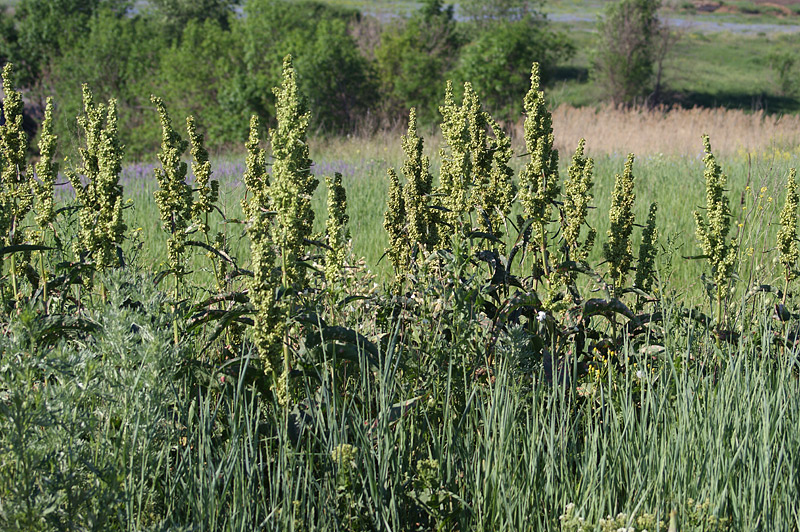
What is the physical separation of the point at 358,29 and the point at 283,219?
24.4 m

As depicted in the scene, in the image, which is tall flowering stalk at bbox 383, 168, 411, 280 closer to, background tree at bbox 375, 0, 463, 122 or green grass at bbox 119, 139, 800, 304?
green grass at bbox 119, 139, 800, 304

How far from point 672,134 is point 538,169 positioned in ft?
39.6

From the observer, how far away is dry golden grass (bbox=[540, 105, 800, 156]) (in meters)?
12.3

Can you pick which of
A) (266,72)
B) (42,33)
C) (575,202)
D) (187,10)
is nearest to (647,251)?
(575,202)

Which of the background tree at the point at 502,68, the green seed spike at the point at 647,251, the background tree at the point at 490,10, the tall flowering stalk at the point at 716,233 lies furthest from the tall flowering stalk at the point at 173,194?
the background tree at the point at 490,10

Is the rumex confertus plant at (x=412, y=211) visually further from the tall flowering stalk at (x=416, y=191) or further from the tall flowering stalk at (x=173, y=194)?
the tall flowering stalk at (x=173, y=194)

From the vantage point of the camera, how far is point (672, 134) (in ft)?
44.3

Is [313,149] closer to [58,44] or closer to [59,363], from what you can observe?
[59,363]

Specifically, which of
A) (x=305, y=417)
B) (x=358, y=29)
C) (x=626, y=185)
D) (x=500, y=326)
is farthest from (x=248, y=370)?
(x=358, y=29)

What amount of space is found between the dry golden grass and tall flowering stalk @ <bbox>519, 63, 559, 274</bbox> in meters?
9.53

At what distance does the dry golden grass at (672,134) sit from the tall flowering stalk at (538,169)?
9.53 m

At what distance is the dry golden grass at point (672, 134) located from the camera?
12266 millimetres

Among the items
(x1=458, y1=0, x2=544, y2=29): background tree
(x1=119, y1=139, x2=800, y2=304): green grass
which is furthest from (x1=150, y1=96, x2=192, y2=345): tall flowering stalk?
(x1=458, y1=0, x2=544, y2=29): background tree

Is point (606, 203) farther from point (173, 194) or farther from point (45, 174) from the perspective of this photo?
point (45, 174)
